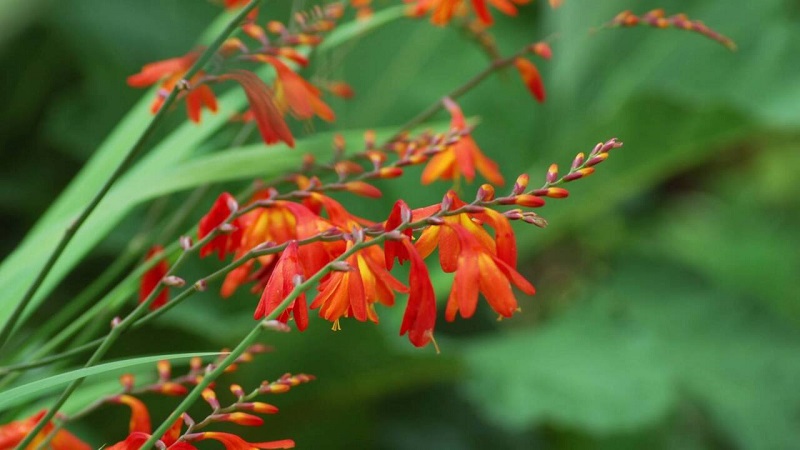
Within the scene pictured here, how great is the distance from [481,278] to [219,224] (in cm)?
16

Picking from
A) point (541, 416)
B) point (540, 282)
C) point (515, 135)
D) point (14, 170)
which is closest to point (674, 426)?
point (540, 282)

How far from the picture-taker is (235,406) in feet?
1.46

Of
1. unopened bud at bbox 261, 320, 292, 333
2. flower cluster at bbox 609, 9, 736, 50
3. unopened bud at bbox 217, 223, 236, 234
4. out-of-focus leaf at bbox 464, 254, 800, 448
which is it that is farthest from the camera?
out-of-focus leaf at bbox 464, 254, 800, 448

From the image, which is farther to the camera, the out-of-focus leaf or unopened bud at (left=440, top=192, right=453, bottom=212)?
the out-of-focus leaf

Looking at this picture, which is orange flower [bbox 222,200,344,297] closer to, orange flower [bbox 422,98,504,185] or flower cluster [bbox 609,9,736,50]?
orange flower [bbox 422,98,504,185]

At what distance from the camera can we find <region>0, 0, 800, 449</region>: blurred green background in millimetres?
1219

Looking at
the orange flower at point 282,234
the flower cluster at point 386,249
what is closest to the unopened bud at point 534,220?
the flower cluster at point 386,249

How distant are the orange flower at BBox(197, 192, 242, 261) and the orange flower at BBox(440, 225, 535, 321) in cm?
14

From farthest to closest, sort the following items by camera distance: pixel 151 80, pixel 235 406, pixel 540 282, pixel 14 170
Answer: pixel 540 282, pixel 14 170, pixel 151 80, pixel 235 406

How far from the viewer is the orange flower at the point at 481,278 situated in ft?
1.42

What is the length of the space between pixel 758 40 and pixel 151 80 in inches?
49.8

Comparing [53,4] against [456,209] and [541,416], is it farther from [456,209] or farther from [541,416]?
[456,209]

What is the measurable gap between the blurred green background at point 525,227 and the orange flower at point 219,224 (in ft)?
1.85

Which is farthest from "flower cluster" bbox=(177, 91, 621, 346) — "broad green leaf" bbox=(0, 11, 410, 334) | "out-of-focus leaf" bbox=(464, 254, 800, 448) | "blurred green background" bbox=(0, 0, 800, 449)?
"out-of-focus leaf" bbox=(464, 254, 800, 448)
